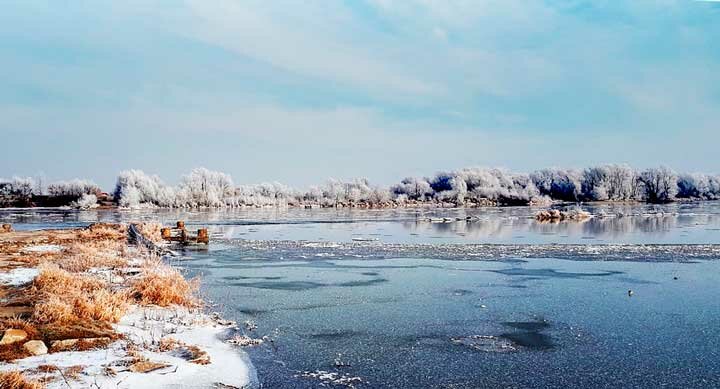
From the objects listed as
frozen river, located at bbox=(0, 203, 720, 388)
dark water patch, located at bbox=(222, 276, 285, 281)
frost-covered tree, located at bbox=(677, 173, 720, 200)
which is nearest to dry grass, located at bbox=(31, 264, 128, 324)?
frozen river, located at bbox=(0, 203, 720, 388)

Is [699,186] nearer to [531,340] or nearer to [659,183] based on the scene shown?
[659,183]

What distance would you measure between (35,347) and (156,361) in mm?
1281

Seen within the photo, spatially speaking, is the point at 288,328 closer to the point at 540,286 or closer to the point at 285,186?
the point at 540,286

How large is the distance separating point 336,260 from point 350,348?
358 inches

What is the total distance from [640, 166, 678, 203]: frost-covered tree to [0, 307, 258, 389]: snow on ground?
9568cm

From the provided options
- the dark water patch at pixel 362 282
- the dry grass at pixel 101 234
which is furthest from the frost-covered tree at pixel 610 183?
the dark water patch at pixel 362 282

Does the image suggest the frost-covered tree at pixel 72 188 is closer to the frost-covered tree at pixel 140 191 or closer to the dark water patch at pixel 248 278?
the frost-covered tree at pixel 140 191

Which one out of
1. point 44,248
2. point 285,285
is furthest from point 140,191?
point 285,285

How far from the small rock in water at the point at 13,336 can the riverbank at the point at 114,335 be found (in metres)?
0.01

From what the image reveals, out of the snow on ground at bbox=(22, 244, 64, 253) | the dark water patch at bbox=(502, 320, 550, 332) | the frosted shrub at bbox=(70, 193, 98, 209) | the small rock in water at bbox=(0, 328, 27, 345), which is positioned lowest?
the dark water patch at bbox=(502, 320, 550, 332)

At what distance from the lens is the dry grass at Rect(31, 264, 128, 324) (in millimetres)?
6965

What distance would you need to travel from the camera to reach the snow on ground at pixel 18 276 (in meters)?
10.1

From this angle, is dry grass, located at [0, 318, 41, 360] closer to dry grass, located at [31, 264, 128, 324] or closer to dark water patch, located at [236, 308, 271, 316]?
dry grass, located at [31, 264, 128, 324]

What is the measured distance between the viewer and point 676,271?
13.1m
